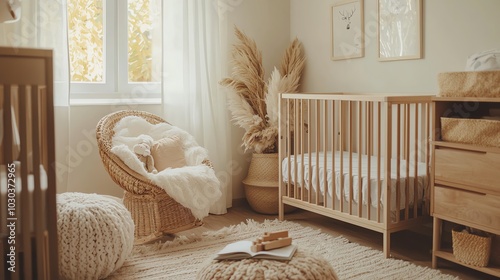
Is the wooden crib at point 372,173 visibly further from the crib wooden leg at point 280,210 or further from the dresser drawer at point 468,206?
the dresser drawer at point 468,206

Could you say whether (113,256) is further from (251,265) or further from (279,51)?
(279,51)

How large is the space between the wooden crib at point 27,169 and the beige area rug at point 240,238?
897 millimetres

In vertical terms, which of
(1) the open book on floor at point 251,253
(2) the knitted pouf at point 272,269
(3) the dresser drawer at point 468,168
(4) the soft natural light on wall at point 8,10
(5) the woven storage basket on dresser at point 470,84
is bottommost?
(2) the knitted pouf at point 272,269

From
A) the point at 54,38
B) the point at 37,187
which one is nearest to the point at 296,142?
the point at 54,38

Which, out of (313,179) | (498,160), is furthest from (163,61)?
(498,160)

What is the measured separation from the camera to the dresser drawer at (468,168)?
228 centimetres

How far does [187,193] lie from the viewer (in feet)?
9.65

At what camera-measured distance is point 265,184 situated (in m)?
3.76

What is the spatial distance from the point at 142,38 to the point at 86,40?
0.41 metres

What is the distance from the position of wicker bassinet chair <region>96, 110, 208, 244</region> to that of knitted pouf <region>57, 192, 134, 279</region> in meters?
0.39

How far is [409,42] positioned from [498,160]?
117 centimetres

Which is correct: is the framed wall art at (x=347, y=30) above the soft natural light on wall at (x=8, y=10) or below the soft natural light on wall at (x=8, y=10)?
above

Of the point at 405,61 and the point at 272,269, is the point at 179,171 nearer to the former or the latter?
the point at 272,269

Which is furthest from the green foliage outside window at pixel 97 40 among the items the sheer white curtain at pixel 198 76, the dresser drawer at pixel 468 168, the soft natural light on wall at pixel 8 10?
the dresser drawer at pixel 468 168
